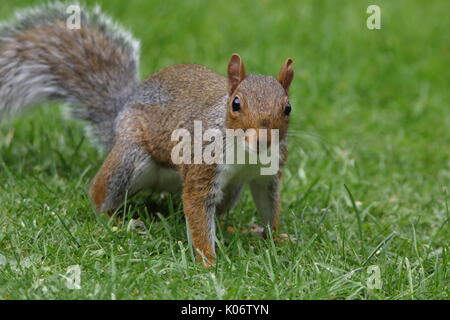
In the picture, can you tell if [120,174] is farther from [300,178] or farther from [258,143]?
[300,178]

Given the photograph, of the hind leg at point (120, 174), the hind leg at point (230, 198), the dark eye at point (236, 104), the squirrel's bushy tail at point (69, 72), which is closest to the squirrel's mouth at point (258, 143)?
the dark eye at point (236, 104)

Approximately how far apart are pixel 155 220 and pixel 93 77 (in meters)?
0.74

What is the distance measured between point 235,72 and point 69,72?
42.0 inches

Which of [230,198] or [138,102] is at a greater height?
[138,102]

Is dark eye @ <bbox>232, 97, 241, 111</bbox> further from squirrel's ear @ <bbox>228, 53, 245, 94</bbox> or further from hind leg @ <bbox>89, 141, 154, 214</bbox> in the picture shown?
hind leg @ <bbox>89, 141, 154, 214</bbox>

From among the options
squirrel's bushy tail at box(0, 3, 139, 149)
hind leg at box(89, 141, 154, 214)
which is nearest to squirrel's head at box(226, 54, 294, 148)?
hind leg at box(89, 141, 154, 214)

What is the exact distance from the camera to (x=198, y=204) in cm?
263

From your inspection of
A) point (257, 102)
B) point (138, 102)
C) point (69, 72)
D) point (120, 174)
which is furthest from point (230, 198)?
point (69, 72)

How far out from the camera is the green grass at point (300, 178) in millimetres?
2297

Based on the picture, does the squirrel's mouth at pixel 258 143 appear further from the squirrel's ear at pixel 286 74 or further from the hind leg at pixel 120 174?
the hind leg at pixel 120 174

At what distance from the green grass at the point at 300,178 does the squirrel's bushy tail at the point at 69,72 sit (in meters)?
0.26

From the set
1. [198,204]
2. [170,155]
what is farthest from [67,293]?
[170,155]

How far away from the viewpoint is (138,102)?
307 cm
